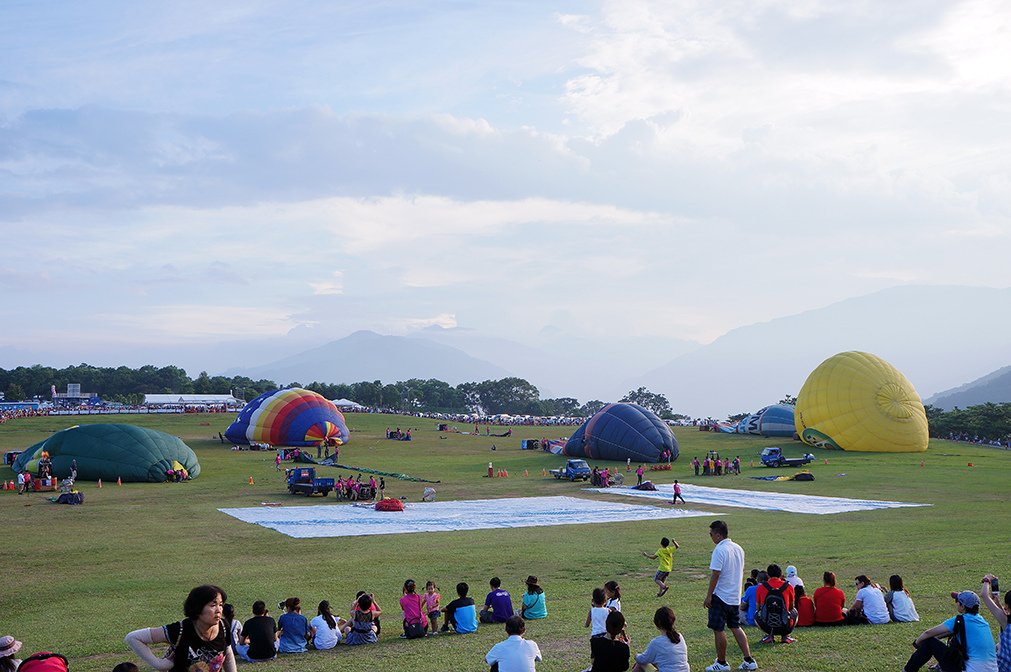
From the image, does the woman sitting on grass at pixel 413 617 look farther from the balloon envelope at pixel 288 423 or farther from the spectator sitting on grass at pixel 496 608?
the balloon envelope at pixel 288 423

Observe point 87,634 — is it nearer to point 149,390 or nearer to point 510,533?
point 510,533

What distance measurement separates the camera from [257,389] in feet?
554

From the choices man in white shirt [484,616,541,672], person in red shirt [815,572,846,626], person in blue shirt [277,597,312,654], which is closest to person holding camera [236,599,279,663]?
person in blue shirt [277,597,312,654]

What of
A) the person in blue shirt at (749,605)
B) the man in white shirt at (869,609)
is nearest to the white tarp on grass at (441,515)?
the person in blue shirt at (749,605)

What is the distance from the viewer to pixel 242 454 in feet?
190

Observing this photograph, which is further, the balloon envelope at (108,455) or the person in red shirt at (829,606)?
the balloon envelope at (108,455)

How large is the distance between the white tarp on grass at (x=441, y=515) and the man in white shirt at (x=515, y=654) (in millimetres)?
17240

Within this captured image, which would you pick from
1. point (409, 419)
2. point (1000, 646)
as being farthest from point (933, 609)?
point (409, 419)

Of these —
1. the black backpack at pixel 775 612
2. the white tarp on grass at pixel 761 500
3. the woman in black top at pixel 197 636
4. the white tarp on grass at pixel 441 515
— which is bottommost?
the white tarp on grass at pixel 441 515

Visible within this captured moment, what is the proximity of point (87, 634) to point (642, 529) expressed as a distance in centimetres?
1683

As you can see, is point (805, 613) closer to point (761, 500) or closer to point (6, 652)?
point (6, 652)

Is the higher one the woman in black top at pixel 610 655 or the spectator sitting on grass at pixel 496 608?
the woman in black top at pixel 610 655

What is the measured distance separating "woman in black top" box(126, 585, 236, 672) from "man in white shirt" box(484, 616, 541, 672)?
3.79m

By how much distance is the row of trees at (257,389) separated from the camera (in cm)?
16438
